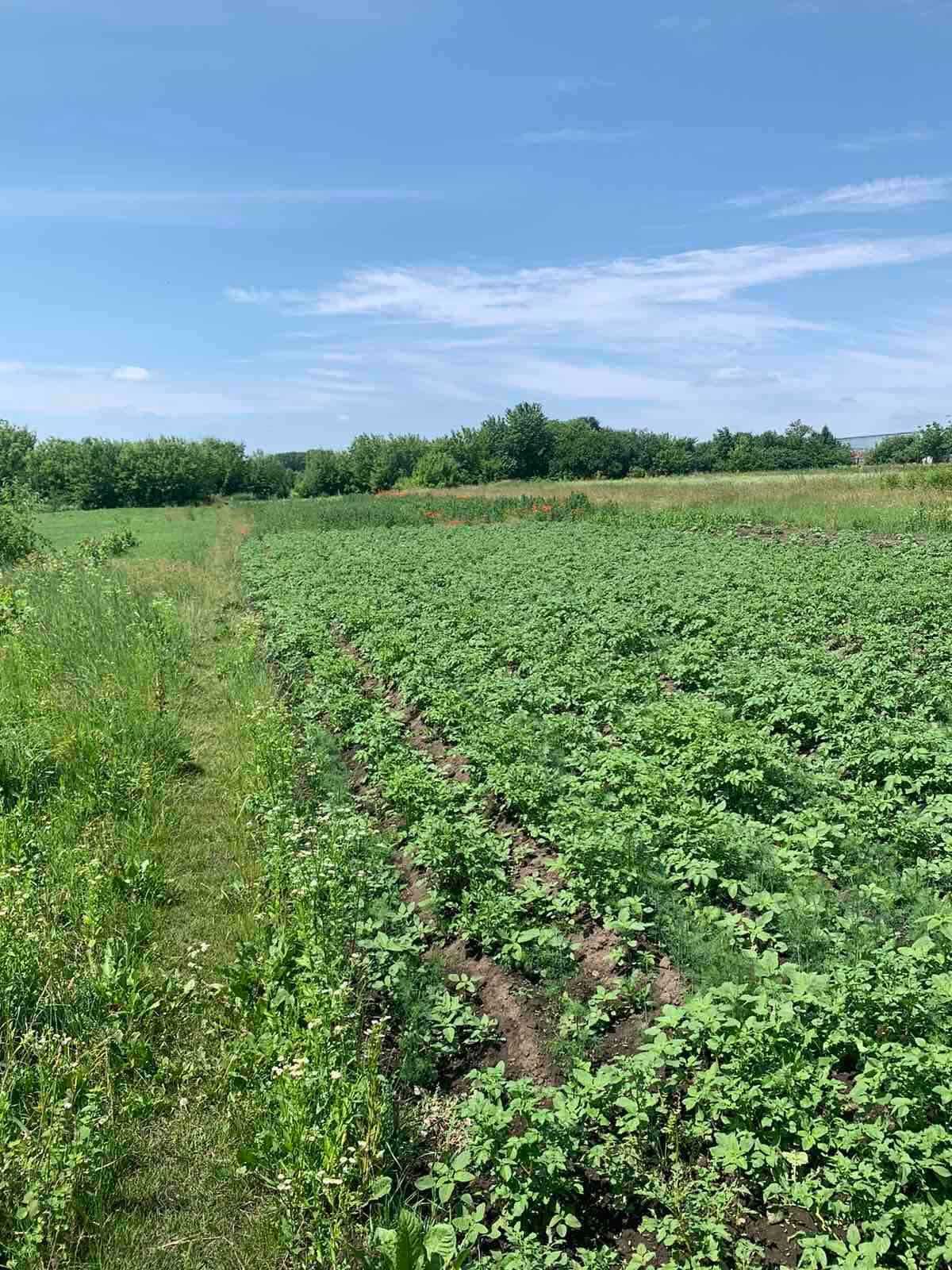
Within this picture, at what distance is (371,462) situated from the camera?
8719 cm

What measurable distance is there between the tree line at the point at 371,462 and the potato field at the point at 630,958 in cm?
6786


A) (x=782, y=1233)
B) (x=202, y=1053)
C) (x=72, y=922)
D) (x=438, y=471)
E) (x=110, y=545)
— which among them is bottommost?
(x=782, y=1233)

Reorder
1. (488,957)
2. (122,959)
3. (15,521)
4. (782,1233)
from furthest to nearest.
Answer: (15,521)
(488,957)
(122,959)
(782,1233)

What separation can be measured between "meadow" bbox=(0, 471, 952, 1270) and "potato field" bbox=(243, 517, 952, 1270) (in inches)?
A: 1.0

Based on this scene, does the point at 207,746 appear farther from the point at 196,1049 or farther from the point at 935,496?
the point at 935,496

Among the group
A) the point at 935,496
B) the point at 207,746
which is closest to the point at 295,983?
the point at 207,746

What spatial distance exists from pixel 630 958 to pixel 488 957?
87cm

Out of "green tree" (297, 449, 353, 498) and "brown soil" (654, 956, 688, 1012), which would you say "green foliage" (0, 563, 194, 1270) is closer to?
"brown soil" (654, 956, 688, 1012)

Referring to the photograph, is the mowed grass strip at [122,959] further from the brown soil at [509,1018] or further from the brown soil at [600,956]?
the brown soil at [600,956]

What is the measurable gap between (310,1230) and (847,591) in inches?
492

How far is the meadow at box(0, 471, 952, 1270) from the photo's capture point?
3.16 meters

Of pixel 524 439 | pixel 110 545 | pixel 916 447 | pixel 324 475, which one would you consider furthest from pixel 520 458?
pixel 110 545

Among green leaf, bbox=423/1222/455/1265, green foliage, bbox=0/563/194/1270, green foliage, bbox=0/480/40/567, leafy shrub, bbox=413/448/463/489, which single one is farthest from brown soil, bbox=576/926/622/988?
leafy shrub, bbox=413/448/463/489

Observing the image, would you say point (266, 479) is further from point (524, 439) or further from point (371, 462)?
point (524, 439)
